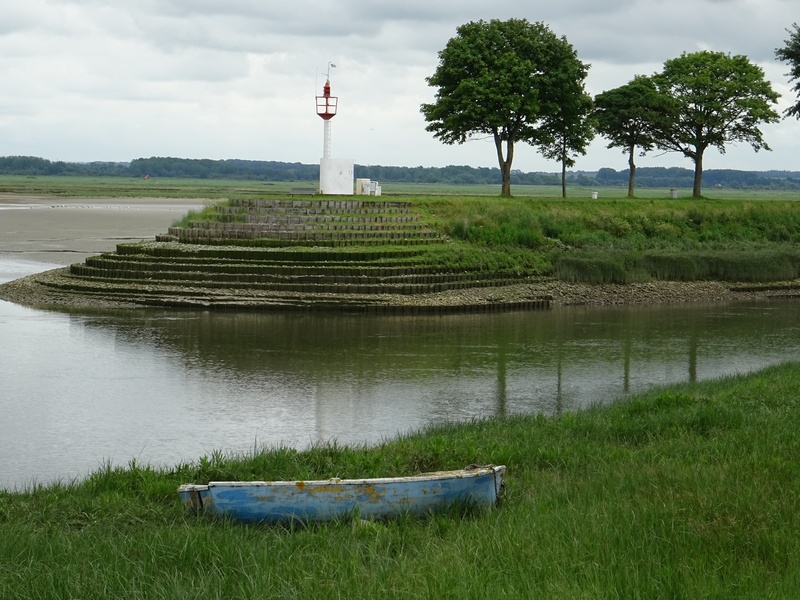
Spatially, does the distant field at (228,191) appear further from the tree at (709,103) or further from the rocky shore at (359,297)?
the rocky shore at (359,297)

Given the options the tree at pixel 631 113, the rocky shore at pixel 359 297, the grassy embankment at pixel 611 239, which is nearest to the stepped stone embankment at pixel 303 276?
the rocky shore at pixel 359 297

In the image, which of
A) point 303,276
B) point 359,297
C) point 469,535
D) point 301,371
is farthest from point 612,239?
point 469,535

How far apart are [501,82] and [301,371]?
2682cm

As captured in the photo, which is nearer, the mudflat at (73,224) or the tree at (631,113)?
the mudflat at (73,224)

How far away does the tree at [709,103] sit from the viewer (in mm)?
49312

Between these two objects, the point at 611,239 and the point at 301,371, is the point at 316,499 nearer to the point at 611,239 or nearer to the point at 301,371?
the point at 301,371

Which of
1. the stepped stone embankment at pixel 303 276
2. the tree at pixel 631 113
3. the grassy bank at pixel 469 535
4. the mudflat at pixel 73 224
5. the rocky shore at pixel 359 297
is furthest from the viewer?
the tree at pixel 631 113

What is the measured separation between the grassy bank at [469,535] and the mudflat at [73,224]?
3008 cm

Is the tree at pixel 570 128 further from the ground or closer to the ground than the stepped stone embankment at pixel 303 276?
further from the ground

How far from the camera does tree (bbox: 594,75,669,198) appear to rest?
160ft

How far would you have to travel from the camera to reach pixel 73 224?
185 feet

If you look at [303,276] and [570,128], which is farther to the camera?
[570,128]

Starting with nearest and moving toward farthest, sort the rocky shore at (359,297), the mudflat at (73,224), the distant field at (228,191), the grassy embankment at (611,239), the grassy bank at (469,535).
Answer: the grassy bank at (469,535) → the rocky shore at (359,297) → the grassy embankment at (611,239) → the mudflat at (73,224) → the distant field at (228,191)

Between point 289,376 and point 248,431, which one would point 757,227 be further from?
point 248,431
